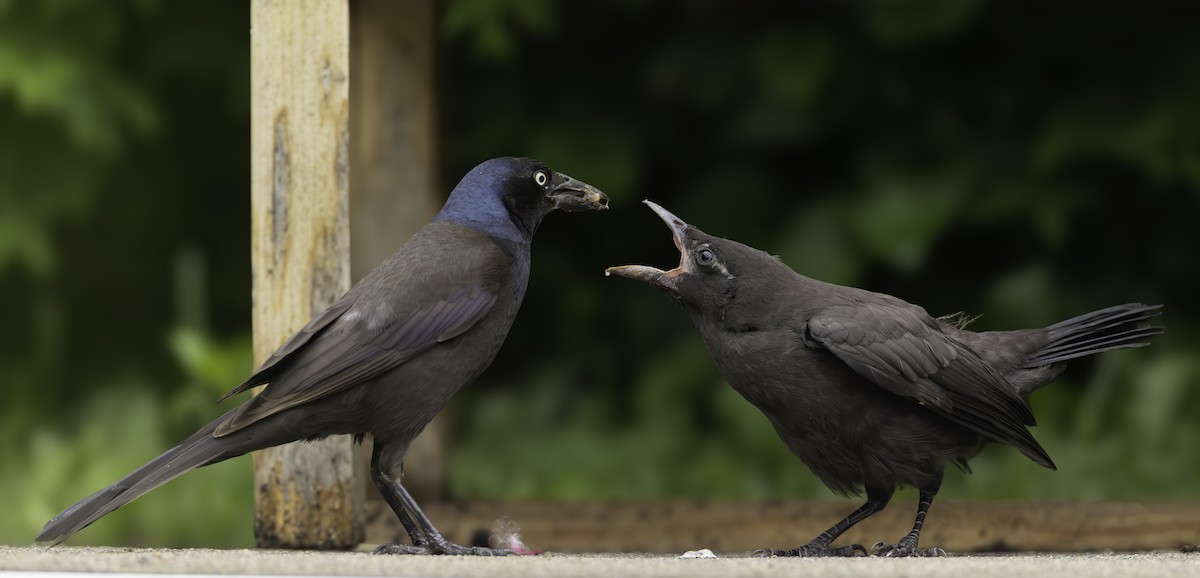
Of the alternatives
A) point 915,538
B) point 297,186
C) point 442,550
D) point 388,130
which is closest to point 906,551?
point 915,538

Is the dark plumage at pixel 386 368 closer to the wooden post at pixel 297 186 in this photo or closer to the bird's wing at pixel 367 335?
the bird's wing at pixel 367 335

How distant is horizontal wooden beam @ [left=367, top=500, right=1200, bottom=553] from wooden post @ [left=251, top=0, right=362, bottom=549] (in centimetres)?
60

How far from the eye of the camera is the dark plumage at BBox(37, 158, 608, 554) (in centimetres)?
369

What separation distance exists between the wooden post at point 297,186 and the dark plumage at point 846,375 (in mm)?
957

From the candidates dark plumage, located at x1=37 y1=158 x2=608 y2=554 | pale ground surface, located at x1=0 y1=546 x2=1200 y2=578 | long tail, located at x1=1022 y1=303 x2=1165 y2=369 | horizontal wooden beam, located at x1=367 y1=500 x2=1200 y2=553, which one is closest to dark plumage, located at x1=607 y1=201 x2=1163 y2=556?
long tail, located at x1=1022 y1=303 x2=1165 y2=369

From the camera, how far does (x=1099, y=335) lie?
4449mm

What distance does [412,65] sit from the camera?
528cm

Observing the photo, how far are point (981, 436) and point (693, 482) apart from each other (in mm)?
2173

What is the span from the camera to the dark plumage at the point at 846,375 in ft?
12.7

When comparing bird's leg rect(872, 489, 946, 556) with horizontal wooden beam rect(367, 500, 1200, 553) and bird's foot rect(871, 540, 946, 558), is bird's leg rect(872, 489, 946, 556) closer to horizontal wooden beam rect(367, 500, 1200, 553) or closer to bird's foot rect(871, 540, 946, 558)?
bird's foot rect(871, 540, 946, 558)

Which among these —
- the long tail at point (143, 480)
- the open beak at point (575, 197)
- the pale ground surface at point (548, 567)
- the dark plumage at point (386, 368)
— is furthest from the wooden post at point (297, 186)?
the pale ground surface at point (548, 567)

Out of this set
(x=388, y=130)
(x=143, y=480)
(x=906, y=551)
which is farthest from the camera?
(x=388, y=130)

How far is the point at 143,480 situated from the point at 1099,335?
9.84ft

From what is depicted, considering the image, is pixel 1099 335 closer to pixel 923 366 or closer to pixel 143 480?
pixel 923 366
